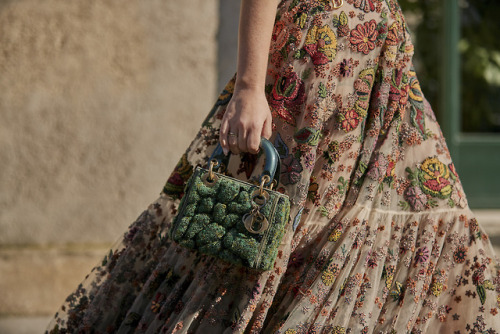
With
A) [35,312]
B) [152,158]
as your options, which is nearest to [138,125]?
[152,158]

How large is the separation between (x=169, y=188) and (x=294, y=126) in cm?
45

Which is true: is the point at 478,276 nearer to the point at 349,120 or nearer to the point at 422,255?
the point at 422,255

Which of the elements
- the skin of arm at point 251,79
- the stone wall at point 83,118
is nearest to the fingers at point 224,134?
the skin of arm at point 251,79

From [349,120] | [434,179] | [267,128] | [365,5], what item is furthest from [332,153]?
[365,5]

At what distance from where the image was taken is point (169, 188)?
205 cm

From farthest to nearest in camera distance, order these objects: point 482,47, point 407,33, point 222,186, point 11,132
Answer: point 482,47 < point 11,132 < point 407,33 < point 222,186

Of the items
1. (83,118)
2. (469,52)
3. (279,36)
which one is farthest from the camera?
(469,52)

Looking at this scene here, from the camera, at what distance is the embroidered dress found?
1808mm

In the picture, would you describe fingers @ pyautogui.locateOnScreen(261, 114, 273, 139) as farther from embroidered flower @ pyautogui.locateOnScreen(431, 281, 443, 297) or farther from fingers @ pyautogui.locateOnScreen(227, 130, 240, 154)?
embroidered flower @ pyautogui.locateOnScreen(431, 281, 443, 297)

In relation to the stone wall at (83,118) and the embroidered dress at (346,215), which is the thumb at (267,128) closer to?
the embroidered dress at (346,215)

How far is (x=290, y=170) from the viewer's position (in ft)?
5.96

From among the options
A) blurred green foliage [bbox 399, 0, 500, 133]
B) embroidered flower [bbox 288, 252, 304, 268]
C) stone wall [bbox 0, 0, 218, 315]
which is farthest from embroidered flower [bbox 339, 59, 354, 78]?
blurred green foliage [bbox 399, 0, 500, 133]

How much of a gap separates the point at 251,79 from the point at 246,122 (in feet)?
0.38

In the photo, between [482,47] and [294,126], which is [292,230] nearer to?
[294,126]
